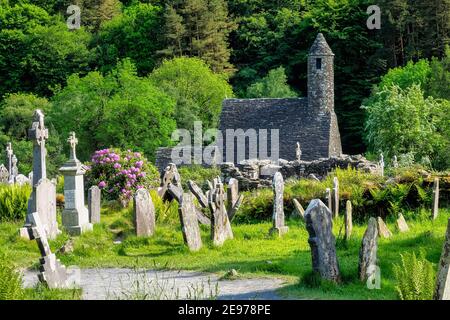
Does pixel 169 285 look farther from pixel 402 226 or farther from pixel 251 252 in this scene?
pixel 402 226

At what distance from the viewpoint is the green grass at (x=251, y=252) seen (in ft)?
37.9

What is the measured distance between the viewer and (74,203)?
17.6m

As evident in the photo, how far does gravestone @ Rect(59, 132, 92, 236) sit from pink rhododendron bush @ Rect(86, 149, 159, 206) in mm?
3559

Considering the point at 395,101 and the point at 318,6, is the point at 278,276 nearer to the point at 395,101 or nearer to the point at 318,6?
the point at 395,101

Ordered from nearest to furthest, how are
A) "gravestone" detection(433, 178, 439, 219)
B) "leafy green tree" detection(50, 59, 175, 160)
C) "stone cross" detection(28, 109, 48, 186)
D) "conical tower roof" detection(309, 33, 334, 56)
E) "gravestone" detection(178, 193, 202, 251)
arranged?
"gravestone" detection(178, 193, 202, 251)
"stone cross" detection(28, 109, 48, 186)
"gravestone" detection(433, 178, 439, 219)
"conical tower roof" detection(309, 33, 334, 56)
"leafy green tree" detection(50, 59, 175, 160)

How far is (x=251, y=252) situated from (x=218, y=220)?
3.45 feet

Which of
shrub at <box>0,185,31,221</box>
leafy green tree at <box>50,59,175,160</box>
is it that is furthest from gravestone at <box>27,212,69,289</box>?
leafy green tree at <box>50,59,175,160</box>

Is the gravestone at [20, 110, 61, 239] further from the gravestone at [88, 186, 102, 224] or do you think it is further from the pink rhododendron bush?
the pink rhododendron bush

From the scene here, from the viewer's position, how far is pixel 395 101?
40.2 m

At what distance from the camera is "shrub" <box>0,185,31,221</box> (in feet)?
62.4

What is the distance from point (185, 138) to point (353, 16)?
19343 millimetres

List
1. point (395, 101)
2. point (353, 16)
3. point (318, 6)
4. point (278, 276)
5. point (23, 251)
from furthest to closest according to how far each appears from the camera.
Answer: point (318, 6) → point (353, 16) → point (395, 101) → point (23, 251) → point (278, 276)

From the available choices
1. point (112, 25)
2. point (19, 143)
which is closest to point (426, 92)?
point (19, 143)

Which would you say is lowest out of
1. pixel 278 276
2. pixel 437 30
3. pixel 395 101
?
pixel 278 276
